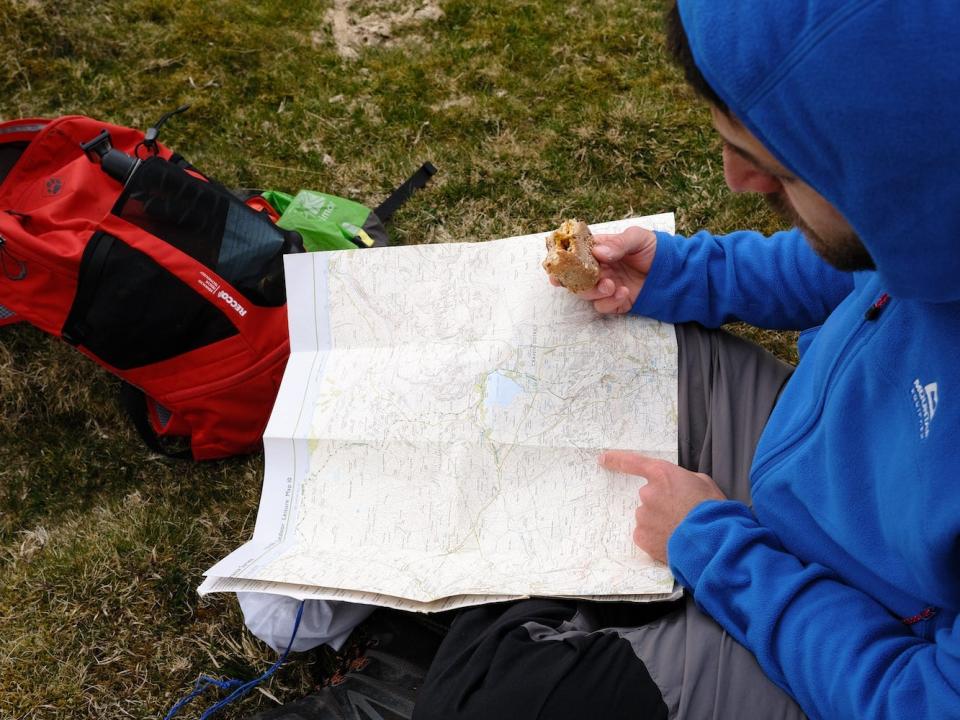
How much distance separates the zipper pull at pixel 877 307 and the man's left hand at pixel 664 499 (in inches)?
18.2

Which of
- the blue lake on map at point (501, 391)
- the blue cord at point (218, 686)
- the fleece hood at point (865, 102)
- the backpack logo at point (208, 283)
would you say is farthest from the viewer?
the backpack logo at point (208, 283)

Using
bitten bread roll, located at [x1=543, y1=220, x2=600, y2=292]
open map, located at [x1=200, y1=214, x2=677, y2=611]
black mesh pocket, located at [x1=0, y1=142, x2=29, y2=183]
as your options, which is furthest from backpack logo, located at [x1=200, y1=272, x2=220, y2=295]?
bitten bread roll, located at [x1=543, y1=220, x2=600, y2=292]

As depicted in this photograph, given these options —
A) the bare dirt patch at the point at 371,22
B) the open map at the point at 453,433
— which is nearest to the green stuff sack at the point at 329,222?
the open map at the point at 453,433

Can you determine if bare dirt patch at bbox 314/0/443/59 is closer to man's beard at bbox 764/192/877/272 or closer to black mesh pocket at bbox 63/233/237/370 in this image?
black mesh pocket at bbox 63/233/237/370

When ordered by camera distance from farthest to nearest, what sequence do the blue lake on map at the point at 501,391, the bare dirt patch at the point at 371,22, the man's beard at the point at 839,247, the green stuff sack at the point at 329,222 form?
the bare dirt patch at the point at 371,22, the green stuff sack at the point at 329,222, the blue lake on map at the point at 501,391, the man's beard at the point at 839,247

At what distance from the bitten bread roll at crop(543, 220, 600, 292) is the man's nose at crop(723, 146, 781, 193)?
51 cm

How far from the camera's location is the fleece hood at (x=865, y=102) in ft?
2.39

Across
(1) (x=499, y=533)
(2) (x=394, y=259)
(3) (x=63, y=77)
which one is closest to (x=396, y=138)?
(2) (x=394, y=259)

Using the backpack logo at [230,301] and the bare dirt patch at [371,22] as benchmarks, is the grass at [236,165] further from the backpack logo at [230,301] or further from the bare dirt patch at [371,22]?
the backpack logo at [230,301]

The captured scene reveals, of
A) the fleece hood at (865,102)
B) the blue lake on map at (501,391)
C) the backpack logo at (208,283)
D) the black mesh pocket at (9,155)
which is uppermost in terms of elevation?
the fleece hood at (865,102)

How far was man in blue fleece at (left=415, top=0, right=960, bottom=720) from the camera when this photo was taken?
0.78 metres

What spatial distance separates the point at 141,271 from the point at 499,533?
1170 mm

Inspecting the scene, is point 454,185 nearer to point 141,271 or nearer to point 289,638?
point 141,271

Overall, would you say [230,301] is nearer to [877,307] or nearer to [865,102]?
[877,307]
